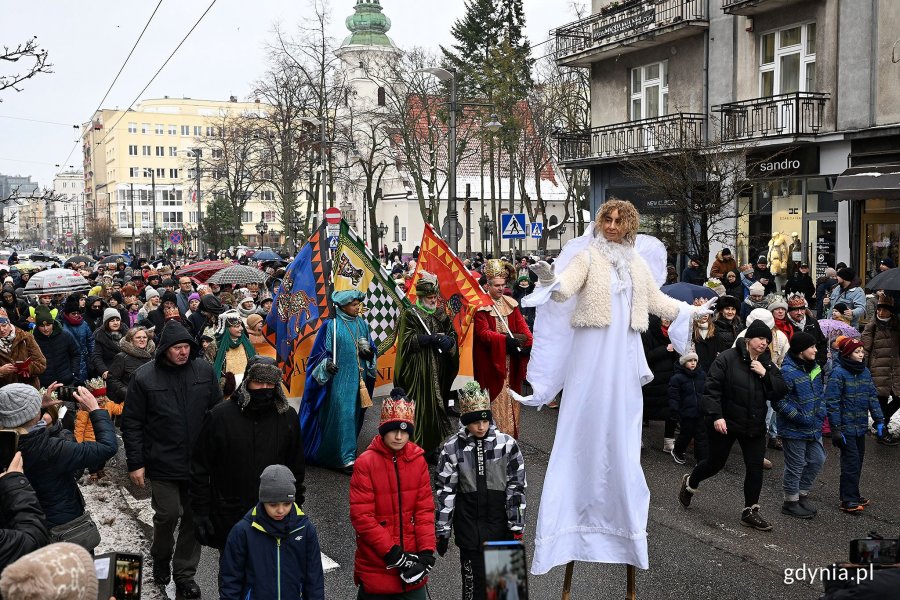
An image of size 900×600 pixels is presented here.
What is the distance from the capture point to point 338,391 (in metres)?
9.77

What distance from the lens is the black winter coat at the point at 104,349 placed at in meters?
11.7

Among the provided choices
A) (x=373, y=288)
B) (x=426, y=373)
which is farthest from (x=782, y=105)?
(x=426, y=373)

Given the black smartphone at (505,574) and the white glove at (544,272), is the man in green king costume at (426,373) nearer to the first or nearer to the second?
the white glove at (544,272)

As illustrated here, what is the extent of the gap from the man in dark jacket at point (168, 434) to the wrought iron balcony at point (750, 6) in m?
19.3

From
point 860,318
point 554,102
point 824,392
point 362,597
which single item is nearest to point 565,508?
point 362,597

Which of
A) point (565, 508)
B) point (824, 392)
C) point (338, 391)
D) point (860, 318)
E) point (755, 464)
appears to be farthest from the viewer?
point (860, 318)

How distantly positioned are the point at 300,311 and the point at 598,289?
5.85m

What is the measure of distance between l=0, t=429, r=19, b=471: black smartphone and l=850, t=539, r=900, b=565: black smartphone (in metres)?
3.79

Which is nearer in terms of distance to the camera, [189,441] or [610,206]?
[610,206]

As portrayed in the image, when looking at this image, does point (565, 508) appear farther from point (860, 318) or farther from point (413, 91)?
point (413, 91)

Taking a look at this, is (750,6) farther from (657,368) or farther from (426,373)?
(426,373)

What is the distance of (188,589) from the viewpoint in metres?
6.43

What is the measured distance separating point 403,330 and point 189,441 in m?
3.75

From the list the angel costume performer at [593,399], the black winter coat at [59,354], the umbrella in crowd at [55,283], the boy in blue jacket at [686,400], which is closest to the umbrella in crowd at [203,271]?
the umbrella in crowd at [55,283]
